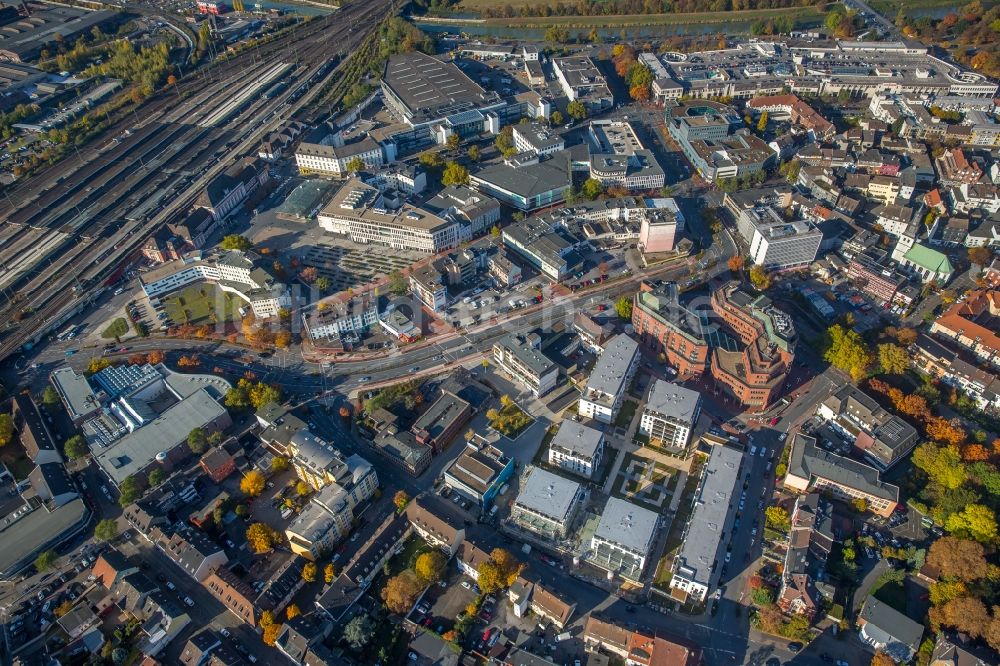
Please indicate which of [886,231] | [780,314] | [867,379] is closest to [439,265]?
[780,314]

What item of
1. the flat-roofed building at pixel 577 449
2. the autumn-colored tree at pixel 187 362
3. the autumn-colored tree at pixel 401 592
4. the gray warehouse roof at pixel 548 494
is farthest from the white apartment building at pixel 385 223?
the autumn-colored tree at pixel 401 592

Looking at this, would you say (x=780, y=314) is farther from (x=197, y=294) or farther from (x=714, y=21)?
(x=714, y=21)

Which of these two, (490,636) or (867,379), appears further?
(867,379)

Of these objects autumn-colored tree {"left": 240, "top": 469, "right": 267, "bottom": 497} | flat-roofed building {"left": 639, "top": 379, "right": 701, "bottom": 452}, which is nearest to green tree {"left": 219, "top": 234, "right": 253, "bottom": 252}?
autumn-colored tree {"left": 240, "top": 469, "right": 267, "bottom": 497}

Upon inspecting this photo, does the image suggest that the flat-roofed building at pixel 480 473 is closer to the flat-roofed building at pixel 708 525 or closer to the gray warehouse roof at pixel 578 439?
the gray warehouse roof at pixel 578 439

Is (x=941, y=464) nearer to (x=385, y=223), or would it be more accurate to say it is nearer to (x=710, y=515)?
(x=710, y=515)
